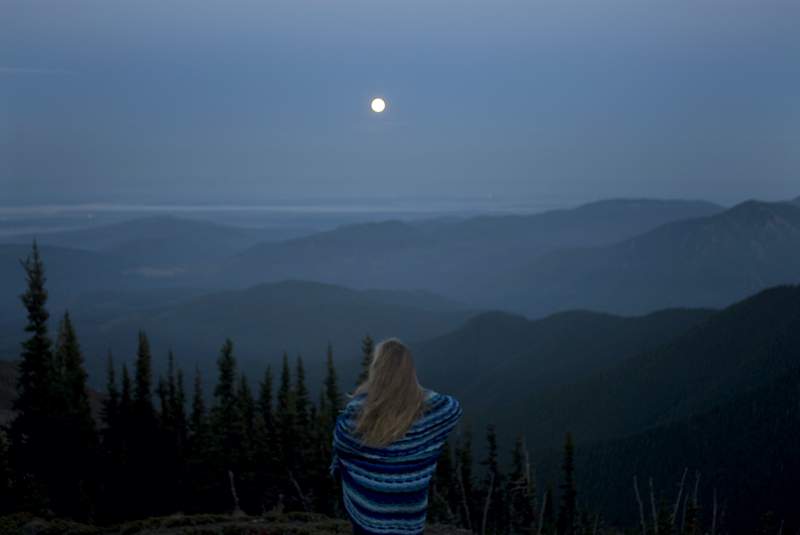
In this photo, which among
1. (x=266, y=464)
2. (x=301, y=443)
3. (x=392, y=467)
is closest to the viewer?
(x=392, y=467)

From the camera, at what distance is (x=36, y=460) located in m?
40.0

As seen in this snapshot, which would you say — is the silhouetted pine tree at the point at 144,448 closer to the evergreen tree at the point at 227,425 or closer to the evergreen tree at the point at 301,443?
the evergreen tree at the point at 227,425

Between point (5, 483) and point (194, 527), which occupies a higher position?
point (194, 527)

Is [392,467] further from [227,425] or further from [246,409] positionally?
[246,409]

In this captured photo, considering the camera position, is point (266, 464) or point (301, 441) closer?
point (266, 464)

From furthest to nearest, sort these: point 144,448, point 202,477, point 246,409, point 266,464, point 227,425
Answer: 1. point 246,409
2. point 144,448
3. point 227,425
4. point 266,464
5. point 202,477

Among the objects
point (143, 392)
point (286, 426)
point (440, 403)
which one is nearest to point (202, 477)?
point (286, 426)

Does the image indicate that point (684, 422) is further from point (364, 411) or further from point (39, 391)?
point (364, 411)

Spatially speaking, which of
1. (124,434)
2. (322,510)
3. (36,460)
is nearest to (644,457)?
(322,510)

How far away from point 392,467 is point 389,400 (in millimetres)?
686

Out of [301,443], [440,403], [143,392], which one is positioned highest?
[440,403]

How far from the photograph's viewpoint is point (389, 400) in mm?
5887

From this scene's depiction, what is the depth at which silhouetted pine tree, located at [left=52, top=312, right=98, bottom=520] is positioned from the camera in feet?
125

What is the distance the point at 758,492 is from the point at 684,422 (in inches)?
1497
